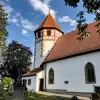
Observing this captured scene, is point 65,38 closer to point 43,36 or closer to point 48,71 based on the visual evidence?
point 43,36

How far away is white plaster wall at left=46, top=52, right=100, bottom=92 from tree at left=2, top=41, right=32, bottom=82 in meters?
17.7

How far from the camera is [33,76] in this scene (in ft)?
98.6

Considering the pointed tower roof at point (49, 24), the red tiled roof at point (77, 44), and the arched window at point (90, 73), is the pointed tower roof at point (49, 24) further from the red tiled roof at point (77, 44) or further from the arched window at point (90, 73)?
the arched window at point (90, 73)

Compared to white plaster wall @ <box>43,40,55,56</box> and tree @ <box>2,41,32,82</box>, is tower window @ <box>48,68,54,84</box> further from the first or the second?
tree @ <box>2,41,32,82</box>

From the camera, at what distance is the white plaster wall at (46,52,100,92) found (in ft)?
68.2

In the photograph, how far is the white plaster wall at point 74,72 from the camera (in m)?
20.8

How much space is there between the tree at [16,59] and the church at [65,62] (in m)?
9.93

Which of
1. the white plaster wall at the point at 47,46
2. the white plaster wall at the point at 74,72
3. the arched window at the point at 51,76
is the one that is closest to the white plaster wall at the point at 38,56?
the white plaster wall at the point at 47,46

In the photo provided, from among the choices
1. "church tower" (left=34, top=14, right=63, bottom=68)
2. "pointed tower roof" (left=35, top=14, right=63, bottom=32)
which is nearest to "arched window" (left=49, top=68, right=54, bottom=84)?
"church tower" (left=34, top=14, right=63, bottom=68)

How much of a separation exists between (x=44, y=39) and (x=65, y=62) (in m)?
9.68

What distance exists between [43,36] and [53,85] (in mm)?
10376

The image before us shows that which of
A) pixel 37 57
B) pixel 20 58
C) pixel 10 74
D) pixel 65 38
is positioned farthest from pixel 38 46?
pixel 10 74

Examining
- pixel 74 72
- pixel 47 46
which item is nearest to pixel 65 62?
pixel 74 72

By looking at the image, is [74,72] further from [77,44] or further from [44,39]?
[44,39]
